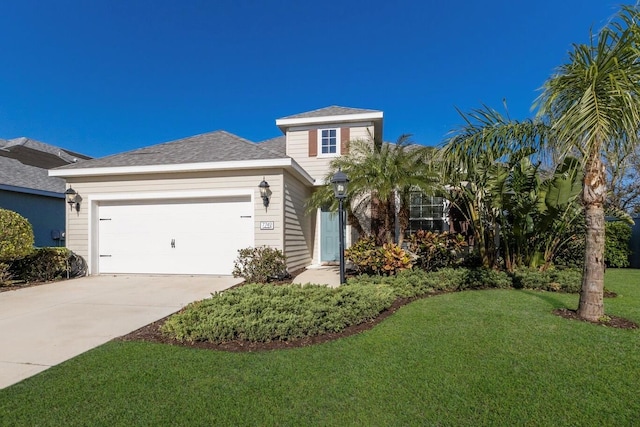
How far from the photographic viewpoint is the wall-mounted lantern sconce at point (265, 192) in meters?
8.20

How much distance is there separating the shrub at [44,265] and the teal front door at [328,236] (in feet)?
23.6

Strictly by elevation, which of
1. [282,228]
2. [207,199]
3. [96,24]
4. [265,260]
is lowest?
[265,260]

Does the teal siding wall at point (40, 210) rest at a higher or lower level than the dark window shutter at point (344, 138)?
lower

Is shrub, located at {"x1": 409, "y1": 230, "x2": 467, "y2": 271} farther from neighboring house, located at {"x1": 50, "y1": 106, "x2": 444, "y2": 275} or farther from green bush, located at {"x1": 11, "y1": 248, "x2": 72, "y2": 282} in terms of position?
green bush, located at {"x1": 11, "y1": 248, "x2": 72, "y2": 282}

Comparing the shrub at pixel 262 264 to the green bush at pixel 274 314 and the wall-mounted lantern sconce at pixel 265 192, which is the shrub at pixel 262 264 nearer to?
the wall-mounted lantern sconce at pixel 265 192

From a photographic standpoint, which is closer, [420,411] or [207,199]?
[420,411]

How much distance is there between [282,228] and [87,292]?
4362mm

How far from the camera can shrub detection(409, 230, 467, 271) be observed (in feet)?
26.5

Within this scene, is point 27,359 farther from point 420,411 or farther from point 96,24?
point 96,24

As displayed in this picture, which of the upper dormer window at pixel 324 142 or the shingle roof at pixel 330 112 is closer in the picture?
the shingle roof at pixel 330 112

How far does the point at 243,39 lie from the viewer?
11570mm

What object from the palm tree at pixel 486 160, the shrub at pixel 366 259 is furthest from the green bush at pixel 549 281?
the shrub at pixel 366 259

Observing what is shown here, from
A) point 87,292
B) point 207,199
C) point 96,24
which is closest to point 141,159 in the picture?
point 207,199

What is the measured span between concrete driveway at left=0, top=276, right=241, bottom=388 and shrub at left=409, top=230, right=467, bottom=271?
4.61 m
